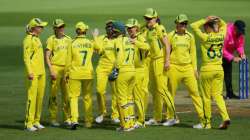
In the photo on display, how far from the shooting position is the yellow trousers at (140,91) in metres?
17.8

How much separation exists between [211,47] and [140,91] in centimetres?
174

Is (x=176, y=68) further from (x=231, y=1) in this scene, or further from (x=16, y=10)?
(x=231, y=1)

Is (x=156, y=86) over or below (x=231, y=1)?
below

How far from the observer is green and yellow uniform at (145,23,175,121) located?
18.0 meters

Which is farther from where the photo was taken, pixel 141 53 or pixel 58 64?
pixel 58 64

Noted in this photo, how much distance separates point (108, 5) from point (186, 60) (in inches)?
1710

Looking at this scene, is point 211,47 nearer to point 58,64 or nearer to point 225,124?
point 225,124

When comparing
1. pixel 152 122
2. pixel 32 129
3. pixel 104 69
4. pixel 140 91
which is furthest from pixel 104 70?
pixel 32 129

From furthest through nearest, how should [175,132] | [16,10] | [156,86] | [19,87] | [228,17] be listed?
[16,10] → [228,17] → [19,87] → [156,86] → [175,132]

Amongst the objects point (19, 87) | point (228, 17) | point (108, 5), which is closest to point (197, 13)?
point (228, 17)

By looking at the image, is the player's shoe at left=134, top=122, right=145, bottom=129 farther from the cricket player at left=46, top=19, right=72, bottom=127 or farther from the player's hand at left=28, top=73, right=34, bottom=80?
the player's hand at left=28, top=73, right=34, bottom=80

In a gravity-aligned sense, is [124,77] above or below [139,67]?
below

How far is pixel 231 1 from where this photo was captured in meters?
66.1

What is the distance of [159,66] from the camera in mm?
18141
